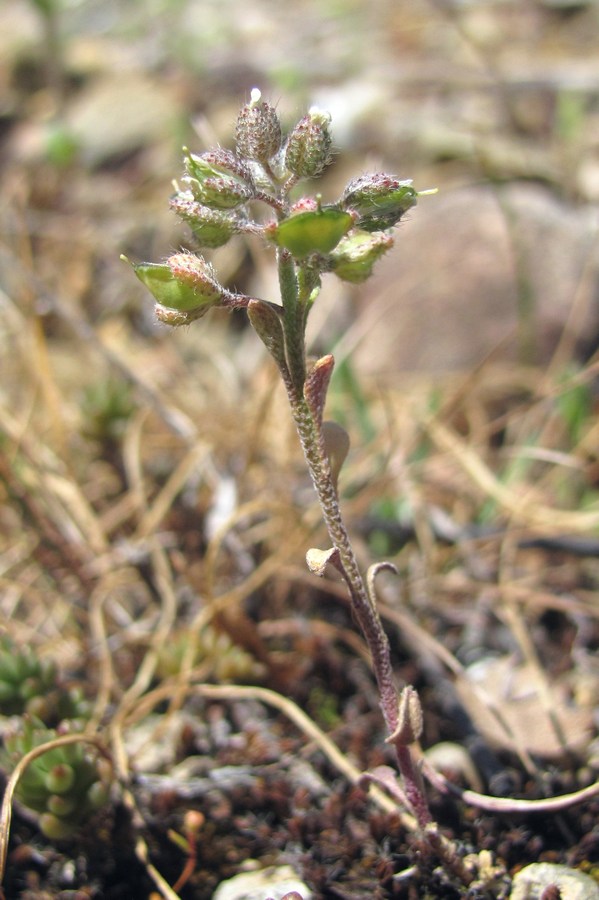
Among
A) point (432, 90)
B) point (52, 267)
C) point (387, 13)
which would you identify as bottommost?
point (52, 267)

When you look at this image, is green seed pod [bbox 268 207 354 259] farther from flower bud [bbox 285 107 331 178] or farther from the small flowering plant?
flower bud [bbox 285 107 331 178]

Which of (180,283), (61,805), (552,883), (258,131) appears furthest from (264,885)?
(258,131)

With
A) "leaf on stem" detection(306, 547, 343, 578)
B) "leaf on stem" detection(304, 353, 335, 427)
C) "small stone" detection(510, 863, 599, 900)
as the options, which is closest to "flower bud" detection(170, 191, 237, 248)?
"leaf on stem" detection(304, 353, 335, 427)

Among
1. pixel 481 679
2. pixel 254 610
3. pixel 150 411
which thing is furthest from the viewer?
pixel 150 411

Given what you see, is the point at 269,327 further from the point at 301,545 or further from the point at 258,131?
the point at 301,545

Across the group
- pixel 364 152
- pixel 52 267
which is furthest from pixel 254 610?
pixel 364 152

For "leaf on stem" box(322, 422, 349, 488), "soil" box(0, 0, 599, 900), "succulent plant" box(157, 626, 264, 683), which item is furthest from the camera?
"succulent plant" box(157, 626, 264, 683)

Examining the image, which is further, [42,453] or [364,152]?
[364,152]

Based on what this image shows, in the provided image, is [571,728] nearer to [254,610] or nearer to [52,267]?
[254,610]
